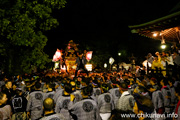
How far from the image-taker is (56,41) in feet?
92.3

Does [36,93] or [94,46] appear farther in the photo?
[94,46]

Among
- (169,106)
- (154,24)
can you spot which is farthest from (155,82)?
(154,24)

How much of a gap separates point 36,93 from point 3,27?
26.5 ft

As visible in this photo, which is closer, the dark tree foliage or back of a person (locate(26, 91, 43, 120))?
back of a person (locate(26, 91, 43, 120))

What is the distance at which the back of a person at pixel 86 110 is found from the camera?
12.8ft

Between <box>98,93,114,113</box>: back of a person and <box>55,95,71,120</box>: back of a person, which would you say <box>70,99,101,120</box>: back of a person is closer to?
<box>55,95,71,120</box>: back of a person

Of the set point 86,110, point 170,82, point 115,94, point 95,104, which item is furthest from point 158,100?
point 86,110

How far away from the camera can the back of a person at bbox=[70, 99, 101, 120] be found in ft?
12.8

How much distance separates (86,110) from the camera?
3914 mm

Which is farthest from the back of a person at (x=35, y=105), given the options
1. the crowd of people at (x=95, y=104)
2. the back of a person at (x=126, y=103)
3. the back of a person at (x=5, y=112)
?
the back of a person at (x=126, y=103)

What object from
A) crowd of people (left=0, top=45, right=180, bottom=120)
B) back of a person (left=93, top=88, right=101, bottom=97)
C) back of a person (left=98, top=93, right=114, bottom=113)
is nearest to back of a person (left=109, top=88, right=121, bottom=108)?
crowd of people (left=0, top=45, right=180, bottom=120)

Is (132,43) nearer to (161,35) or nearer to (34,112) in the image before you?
(161,35)

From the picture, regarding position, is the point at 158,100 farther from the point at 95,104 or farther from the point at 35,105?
the point at 35,105

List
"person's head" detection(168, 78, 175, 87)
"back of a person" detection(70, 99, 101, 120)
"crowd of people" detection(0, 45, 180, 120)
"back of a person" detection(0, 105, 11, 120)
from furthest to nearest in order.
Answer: "person's head" detection(168, 78, 175, 87), "back of a person" detection(0, 105, 11, 120), "back of a person" detection(70, 99, 101, 120), "crowd of people" detection(0, 45, 180, 120)
